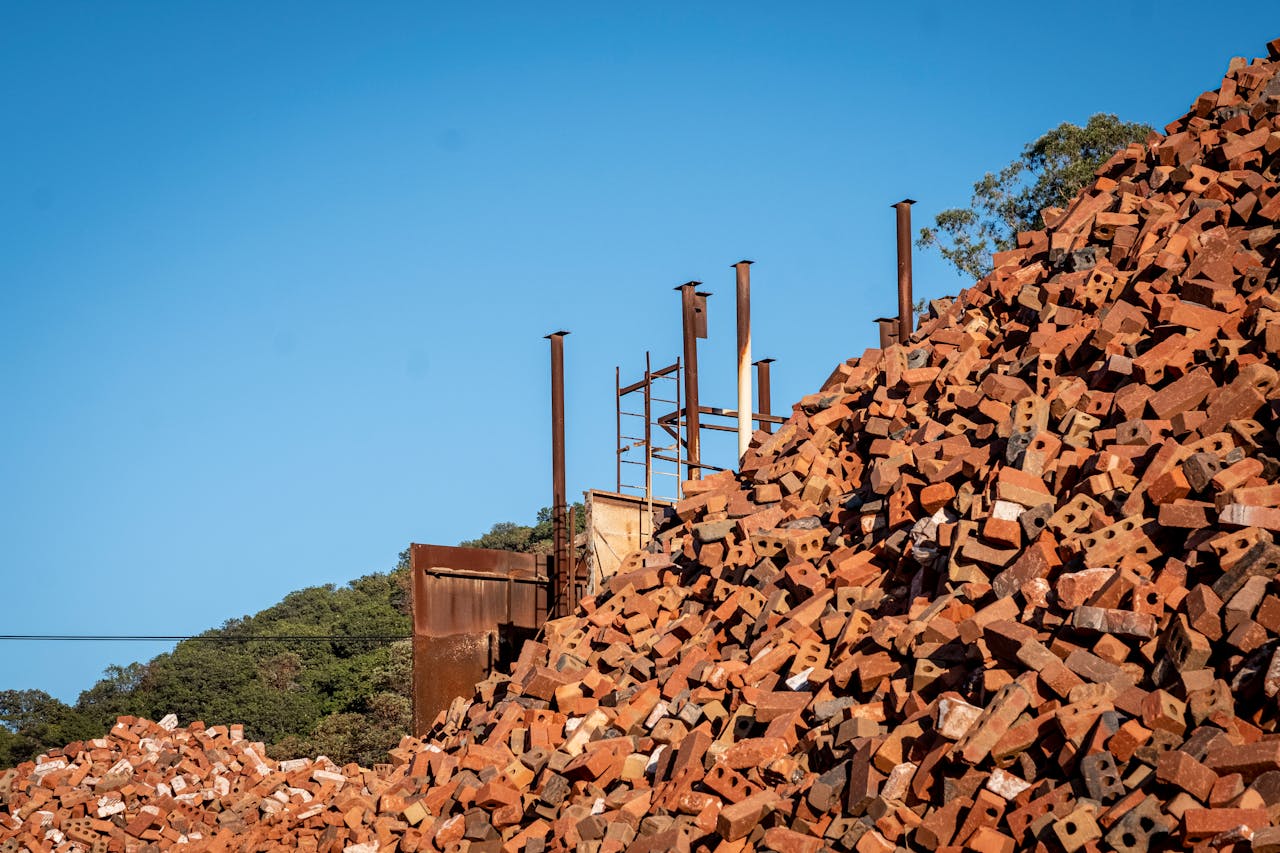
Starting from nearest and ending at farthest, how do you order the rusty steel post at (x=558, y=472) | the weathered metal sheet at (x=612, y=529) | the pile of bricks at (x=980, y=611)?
1. the pile of bricks at (x=980, y=611)
2. the weathered metal sheet at (x=612, y=529)
3. the rusty steel post at (x=558, y=472)

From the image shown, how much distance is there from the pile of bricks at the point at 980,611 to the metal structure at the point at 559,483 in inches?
150

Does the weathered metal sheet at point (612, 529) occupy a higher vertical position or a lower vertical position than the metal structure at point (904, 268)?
lower

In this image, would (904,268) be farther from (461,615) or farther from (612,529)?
(461,615)

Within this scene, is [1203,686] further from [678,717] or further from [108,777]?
[108,777]

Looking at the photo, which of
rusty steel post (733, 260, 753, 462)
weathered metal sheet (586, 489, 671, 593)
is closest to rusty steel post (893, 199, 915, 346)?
rusty steel post (733, 260, 753, 462)

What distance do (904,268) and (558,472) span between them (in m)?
5.53

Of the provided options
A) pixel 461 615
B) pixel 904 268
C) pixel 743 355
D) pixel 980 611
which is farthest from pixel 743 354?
pixel 980 611

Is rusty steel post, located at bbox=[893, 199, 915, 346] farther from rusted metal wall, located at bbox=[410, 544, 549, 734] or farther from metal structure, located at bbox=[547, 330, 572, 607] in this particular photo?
rusted metal wall, located at bbox=[410, 544, 549, 734]

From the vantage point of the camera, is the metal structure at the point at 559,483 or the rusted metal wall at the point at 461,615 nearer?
the rusted metal wall at the point at 461,615

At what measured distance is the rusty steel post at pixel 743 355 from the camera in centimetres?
1930

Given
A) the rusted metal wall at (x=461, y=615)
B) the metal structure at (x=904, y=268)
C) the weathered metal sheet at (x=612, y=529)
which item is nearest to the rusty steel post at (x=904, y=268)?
the metal structure at (x=904, y=268)

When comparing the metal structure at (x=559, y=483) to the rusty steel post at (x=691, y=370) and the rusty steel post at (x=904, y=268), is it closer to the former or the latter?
the rusty steel post at (x=691, y=370)

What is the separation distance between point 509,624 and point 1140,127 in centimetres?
2143

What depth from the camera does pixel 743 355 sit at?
19.3 m
